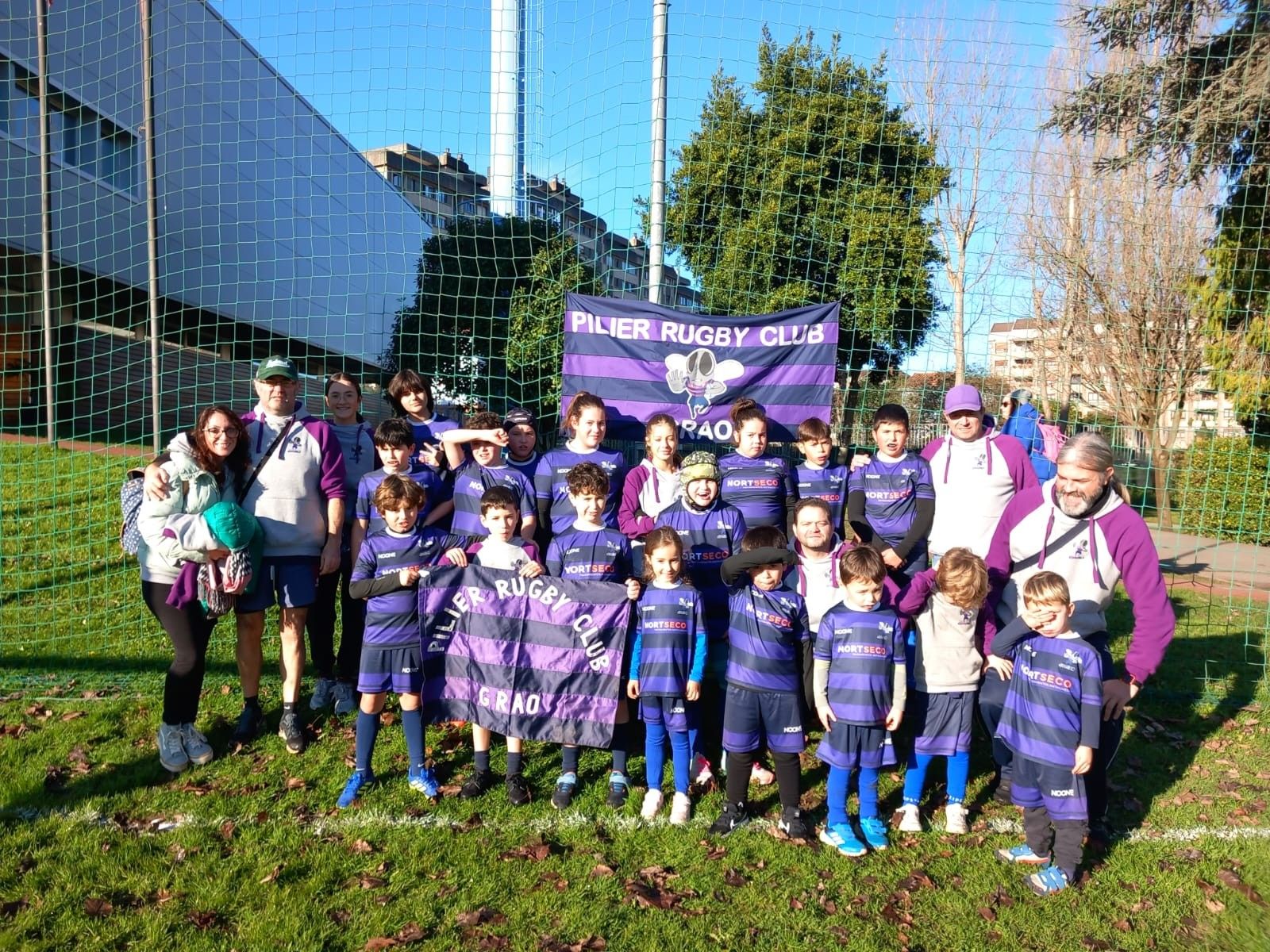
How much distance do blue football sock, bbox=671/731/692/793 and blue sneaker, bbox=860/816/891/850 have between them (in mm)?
851

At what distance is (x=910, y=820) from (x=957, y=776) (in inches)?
12.7

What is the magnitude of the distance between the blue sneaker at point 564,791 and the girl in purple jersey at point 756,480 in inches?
65.3

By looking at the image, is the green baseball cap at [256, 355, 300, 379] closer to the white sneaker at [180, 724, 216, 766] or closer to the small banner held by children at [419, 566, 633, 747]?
the small banner held by children at [419, 566, 633, 747]

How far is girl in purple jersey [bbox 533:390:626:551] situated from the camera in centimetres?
452

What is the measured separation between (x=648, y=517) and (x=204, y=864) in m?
2.63

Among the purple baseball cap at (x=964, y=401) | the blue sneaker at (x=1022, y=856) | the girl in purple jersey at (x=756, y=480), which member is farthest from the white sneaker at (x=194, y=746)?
the purple baseball cap at (x=964, y=401)

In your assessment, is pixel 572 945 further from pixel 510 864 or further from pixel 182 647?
pixel 182 647

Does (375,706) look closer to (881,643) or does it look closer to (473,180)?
(881,643)

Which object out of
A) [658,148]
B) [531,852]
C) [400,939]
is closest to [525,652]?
[531,852]

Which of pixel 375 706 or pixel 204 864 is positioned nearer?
pixel 204 864

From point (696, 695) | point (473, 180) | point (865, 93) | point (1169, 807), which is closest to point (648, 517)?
point (696, 695)

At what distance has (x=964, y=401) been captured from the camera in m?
4.43

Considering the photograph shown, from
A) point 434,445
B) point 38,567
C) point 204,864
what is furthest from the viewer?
point 38,567

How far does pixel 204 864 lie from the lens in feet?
10.7
